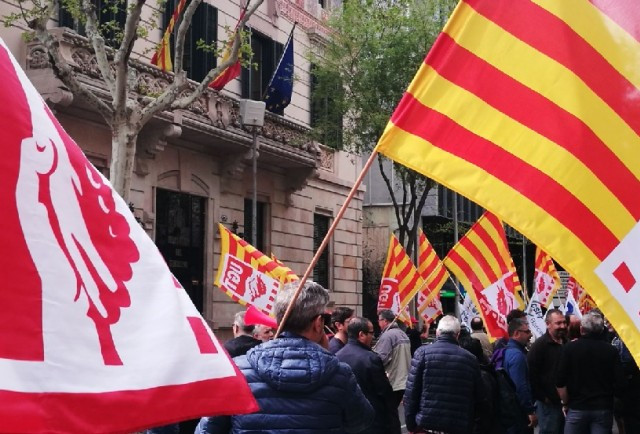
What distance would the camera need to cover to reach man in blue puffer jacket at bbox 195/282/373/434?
3986 millimetres

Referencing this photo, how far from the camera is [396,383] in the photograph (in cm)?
1034

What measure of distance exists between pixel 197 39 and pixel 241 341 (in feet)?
49.0

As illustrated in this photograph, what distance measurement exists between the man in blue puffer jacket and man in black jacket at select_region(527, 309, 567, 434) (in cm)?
585

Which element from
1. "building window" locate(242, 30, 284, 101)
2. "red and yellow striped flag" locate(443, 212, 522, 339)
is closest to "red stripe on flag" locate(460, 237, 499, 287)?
"red and yellow striped flag" locate(443, 212, 522, 339)

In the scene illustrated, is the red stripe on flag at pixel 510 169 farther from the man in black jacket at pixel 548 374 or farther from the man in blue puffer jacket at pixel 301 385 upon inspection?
the man in black jacket at pixel 548 374

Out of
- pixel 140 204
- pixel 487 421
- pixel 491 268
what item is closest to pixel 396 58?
pixel 140 204

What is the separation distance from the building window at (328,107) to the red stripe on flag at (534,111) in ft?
62.2

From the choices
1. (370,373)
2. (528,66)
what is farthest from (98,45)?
(528,66)

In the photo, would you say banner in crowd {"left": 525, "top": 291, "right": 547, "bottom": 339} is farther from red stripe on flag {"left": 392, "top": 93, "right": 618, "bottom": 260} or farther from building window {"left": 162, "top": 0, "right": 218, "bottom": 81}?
red stripe on flag {"left": 392, "top": 93, "right": 618, "bottom": 260}

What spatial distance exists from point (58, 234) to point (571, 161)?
254 cm

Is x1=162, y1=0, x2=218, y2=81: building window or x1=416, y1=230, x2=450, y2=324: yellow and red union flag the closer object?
x1=416, y1=230, x2=450, y2=324: yellow and red union flag

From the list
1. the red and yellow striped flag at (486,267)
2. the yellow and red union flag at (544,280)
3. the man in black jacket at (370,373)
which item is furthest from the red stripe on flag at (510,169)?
the yellow and red union flag at (544,280)

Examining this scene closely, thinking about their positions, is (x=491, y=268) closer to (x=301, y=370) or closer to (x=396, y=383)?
(x=396, y=383)

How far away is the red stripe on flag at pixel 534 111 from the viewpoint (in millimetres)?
4035
